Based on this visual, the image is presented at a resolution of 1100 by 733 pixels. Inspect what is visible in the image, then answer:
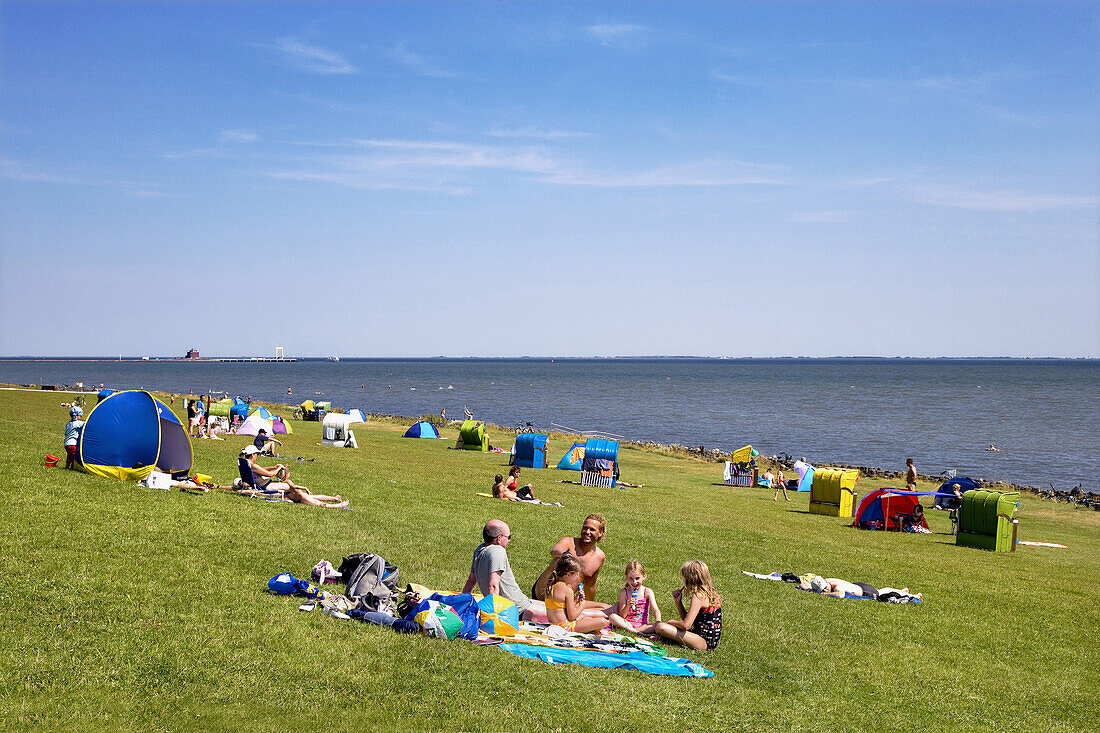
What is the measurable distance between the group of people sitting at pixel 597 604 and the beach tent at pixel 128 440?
379 inches

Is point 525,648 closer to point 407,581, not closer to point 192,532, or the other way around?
point 407,581

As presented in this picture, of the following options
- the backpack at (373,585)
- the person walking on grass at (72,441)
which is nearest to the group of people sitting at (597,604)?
the backpack at (373,585)

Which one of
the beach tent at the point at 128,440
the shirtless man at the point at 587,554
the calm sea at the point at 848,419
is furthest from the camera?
the calm sea at the point at 848,419

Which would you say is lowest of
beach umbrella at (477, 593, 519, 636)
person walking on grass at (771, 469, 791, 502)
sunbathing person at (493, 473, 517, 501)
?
person walking on grass at (771, 469, 791, 502)

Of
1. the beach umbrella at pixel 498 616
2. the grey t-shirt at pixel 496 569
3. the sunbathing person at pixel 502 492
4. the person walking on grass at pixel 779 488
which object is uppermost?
the grey t-shirt at pixel 496 569

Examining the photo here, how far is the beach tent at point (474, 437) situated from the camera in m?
42.1

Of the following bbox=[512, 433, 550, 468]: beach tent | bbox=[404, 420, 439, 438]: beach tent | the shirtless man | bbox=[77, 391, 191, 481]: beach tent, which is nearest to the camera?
the shirtless man

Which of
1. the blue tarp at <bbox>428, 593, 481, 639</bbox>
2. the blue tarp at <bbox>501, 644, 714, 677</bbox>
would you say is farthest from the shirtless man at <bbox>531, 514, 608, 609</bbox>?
the blue tarp at <bbox>501, 644, 714, 677</bbox>

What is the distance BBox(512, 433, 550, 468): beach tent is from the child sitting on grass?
1008 inches

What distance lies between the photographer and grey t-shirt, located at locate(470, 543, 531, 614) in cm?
1122

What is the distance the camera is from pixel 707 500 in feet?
97.4

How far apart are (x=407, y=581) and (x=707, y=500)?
1852 centimetres

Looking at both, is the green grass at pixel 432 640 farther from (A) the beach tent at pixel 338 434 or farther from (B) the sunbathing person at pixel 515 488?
(A) the beach tent at pixel 338 434

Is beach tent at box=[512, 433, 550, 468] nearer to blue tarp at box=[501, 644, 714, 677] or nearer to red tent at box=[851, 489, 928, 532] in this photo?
red tent at box=[851, 489, 928, 532]
